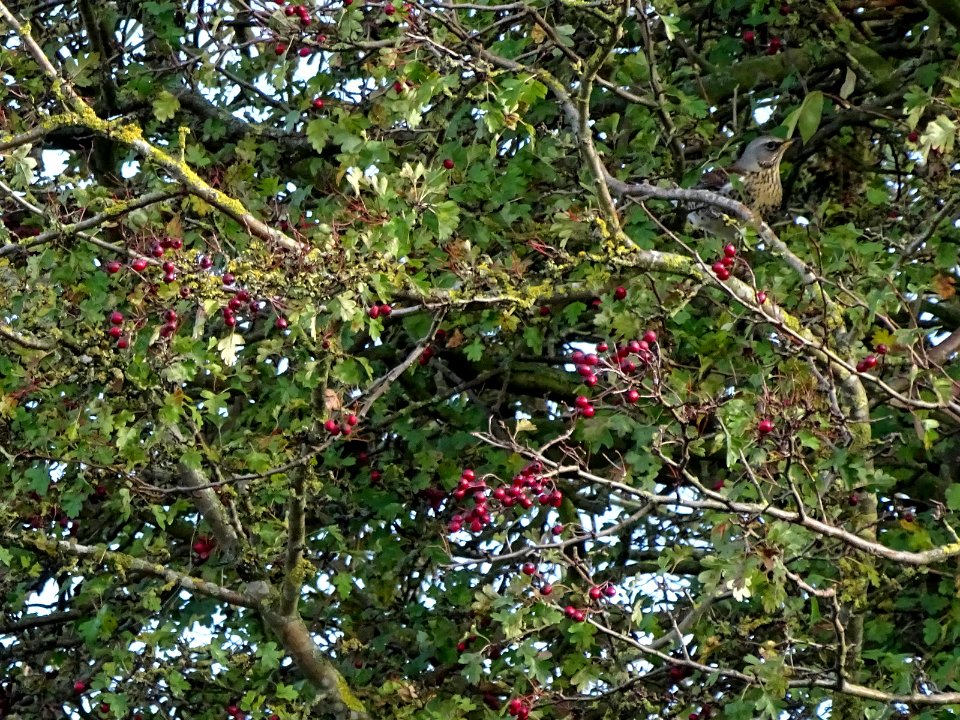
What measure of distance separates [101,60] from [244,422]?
6.76 feet

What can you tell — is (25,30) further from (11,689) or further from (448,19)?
(11,689)

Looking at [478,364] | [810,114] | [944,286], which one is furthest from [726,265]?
[478,364]

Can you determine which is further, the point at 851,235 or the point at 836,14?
the point at 836,14

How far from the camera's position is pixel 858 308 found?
6.66m

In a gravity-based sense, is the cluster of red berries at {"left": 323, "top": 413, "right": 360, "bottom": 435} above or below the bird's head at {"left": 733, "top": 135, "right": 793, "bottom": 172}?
below

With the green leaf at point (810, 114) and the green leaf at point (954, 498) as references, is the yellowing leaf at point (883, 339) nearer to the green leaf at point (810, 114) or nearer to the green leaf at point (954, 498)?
the green leaf at point (954, 498)

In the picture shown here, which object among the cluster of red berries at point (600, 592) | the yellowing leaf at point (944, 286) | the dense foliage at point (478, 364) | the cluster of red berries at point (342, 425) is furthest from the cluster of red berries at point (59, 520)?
the yellowing leaf at point (944, 286)

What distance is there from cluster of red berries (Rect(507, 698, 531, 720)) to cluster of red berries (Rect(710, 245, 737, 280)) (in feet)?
6.51

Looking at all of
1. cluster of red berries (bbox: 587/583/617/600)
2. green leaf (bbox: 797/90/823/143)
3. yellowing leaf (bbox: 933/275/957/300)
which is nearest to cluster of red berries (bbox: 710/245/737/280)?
cluster of red berries (bbox: 587/583/617/600)

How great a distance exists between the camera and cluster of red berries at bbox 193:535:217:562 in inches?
324

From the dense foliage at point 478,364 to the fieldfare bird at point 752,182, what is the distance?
0.37 feet

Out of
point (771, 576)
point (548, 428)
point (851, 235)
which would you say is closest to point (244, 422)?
point (548, 428)

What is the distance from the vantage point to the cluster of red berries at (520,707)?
683 centimetres

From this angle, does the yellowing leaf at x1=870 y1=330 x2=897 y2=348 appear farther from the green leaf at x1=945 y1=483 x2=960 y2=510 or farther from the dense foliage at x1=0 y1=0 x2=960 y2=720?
the green leaf at x1=945 y1=483 x2=960 y2=510
